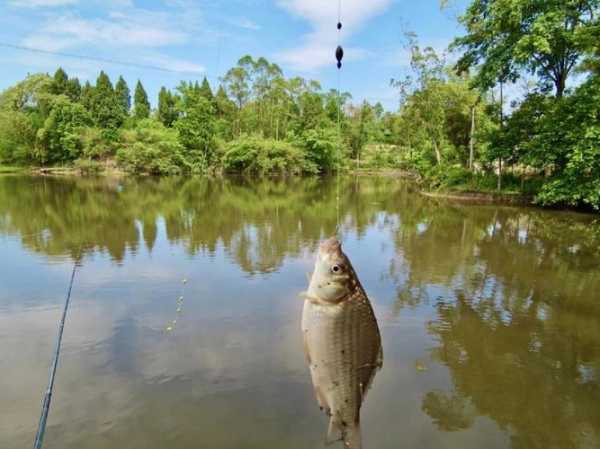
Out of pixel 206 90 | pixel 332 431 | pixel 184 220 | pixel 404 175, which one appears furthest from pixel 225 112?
pixel 332 431

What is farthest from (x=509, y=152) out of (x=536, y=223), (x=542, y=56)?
(x=536, y=223)

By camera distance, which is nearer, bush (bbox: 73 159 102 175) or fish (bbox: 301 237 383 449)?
fish (bbox: 301 237 383 449)

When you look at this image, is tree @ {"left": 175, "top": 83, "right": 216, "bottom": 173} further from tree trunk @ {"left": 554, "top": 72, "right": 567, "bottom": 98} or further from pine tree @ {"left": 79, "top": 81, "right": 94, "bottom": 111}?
tree trunk @ {"left": 554, "top": 72, "right": 567, "bottom": 98}

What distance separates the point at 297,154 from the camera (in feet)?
155

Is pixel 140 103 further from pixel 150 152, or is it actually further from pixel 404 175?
pixel 404 175

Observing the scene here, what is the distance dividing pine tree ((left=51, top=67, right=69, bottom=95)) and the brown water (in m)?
45.6

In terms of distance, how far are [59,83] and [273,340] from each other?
56537mm

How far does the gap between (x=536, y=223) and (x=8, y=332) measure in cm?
1687

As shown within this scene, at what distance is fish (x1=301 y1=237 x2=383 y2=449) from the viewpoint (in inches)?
65.5

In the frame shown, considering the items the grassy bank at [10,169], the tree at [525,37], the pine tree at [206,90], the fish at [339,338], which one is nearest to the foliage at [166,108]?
the pine tree at [206,90]

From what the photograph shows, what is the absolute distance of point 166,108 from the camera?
55594mm

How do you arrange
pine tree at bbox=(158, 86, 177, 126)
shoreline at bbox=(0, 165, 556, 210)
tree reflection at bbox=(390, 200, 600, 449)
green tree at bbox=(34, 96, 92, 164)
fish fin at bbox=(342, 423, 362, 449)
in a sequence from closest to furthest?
fish fin at bbox=(342, 423, 362, 449)
tree reflection at bbox=(390, 200, 600, 449)
shoreline at bbox=(0, 165, 556, 210)
green tree at bbox=(34, 96, 92, 164)
pine tree at bbox=(158, 86, 177, 126)

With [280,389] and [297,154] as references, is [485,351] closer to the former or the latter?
[280,389]

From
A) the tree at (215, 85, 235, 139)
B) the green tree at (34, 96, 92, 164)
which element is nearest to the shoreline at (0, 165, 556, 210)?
the green tree at (34, 96, 92, 164)
